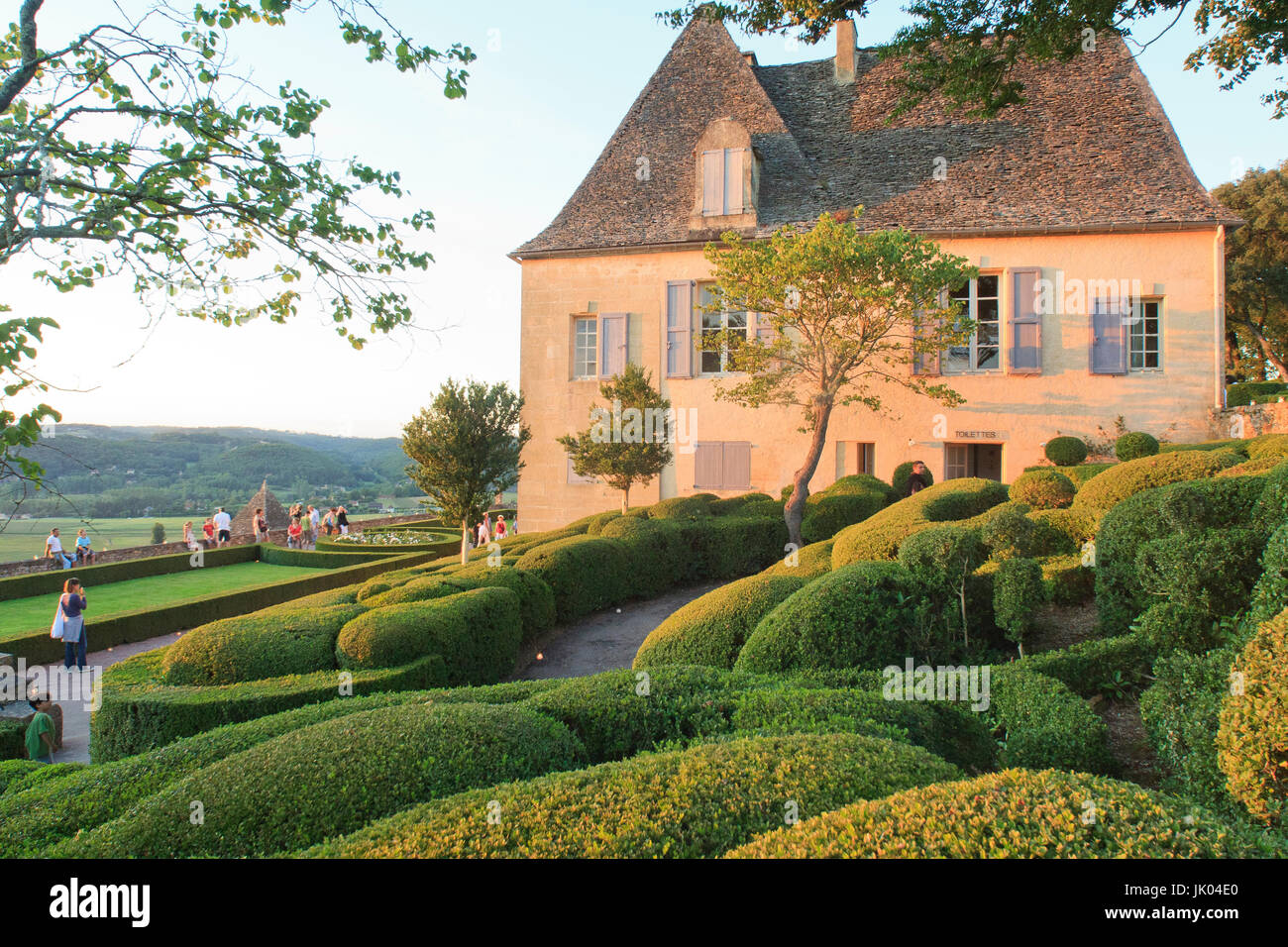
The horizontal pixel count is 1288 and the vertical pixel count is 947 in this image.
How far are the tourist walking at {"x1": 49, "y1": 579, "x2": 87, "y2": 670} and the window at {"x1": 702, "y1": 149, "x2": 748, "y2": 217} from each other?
53.1 ft

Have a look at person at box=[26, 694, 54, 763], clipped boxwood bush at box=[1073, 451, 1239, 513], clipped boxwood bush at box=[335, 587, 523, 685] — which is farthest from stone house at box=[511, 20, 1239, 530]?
person at box=[26, 694, 54, 763]

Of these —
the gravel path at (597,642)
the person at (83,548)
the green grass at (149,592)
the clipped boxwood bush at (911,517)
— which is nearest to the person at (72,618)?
the green grass at (149,592)

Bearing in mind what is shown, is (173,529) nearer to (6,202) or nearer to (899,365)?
(899,365)

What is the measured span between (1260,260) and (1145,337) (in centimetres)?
1486

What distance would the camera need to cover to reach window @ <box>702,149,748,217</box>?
20.3 meters

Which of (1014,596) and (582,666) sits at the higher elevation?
(1014,596)

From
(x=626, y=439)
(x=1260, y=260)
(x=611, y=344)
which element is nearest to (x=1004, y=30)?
(x=626, y=439)

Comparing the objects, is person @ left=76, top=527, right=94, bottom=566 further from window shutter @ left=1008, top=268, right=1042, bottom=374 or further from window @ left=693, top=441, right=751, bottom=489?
window shutter @ left=1008, top=268, right=1042, bottom=374

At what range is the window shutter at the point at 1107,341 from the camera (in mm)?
18484

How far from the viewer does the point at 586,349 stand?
22.1 meters

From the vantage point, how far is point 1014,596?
620 cm
